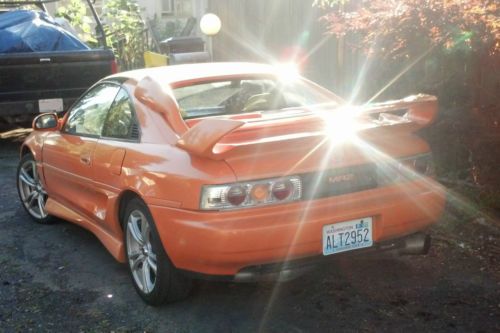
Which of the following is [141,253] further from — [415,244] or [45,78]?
[45,78]

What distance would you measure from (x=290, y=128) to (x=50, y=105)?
6058mm

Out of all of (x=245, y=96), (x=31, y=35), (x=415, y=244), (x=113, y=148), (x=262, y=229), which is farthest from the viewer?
(x=31, y=35)

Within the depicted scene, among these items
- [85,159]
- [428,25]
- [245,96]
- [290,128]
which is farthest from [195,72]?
[428,25]

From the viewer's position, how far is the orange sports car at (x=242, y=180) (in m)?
3.35

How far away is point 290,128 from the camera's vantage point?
372 cm

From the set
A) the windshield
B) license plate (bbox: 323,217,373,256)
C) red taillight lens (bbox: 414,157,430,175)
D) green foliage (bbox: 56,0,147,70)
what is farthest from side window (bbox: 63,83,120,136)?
green foliage (bbox: 56,0,147,70)

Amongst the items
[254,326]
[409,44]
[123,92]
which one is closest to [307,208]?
[254,326]

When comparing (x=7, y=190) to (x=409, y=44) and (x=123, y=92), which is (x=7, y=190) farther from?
(x=409, y=44)

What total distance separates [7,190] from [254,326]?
447cm

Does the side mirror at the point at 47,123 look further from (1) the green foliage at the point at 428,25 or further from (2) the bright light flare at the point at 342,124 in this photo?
(1) the green foliage at the point at 428,25

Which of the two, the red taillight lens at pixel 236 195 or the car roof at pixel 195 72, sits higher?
the car roof at pixel 195 72

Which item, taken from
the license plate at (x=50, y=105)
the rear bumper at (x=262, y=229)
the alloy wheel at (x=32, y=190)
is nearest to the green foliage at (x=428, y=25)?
the rear bumper at (x=262, y=229)

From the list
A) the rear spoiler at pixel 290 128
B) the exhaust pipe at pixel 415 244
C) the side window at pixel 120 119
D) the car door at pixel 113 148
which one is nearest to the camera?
the rear spoiler at pixel 290 128

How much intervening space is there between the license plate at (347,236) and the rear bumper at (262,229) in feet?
0.12
